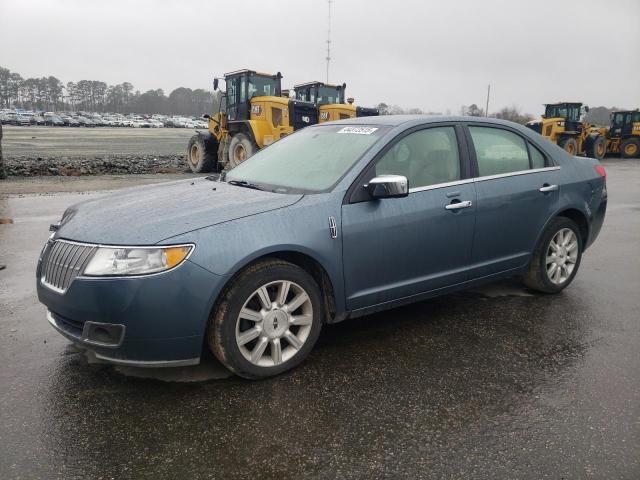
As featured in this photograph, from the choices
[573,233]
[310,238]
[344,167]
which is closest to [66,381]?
[310,238]

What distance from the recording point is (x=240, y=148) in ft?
58.0

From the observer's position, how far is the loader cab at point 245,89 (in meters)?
17.8

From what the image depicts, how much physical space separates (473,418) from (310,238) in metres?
1.38

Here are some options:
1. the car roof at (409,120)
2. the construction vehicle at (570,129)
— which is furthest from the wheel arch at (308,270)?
the construction vehicle at (570,129)

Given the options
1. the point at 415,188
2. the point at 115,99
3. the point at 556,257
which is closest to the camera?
the point at 415,188

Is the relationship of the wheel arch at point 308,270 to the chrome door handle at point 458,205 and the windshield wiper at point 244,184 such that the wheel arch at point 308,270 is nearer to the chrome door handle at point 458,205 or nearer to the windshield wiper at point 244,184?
the windshield wiper at point 244,184

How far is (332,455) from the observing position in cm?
264

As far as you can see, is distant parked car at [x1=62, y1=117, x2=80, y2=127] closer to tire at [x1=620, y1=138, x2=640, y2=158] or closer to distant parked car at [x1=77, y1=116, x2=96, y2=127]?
distant parked car at [x1=77, y1=116, x2=96, y2=127]

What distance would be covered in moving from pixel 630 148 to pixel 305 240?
1250 inches

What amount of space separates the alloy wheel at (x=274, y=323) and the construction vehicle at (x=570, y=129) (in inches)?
1021

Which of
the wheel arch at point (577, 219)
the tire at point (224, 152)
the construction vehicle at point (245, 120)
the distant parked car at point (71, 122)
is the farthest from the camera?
the distant parked car at point (71, 122)

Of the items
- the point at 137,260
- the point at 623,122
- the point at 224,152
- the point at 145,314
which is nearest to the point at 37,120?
the point at 224,152

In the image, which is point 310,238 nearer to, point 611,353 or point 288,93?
point 611,353

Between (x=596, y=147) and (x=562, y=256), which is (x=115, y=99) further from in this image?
(x=562, y=256)
